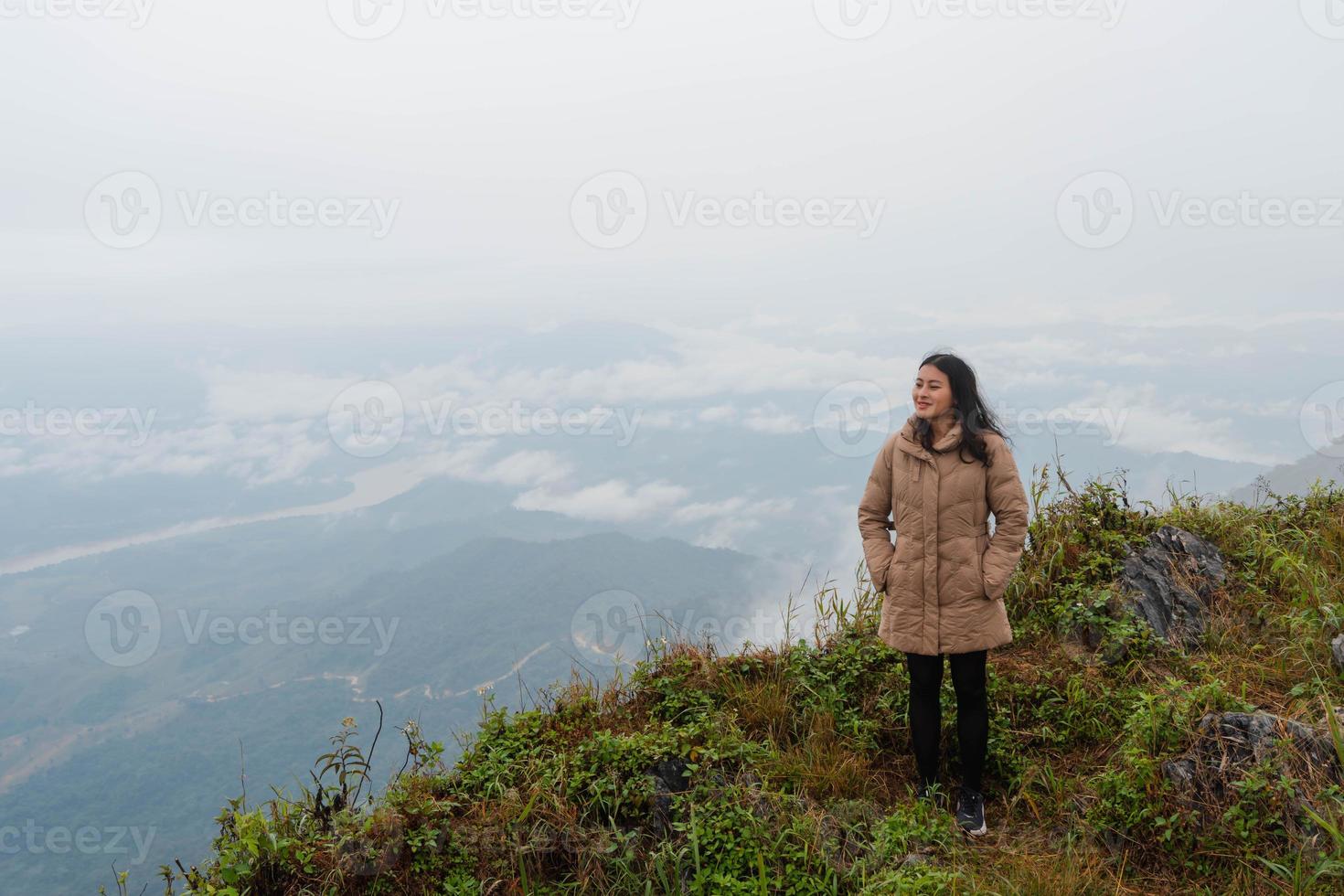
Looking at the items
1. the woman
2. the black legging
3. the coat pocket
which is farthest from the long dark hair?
the black legging

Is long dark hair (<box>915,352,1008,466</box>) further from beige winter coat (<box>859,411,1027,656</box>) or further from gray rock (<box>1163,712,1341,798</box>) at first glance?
gray rock (<box>1163,712,1341,798</box>)

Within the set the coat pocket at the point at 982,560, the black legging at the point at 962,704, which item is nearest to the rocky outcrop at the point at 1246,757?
the black legging at the point at 962,704

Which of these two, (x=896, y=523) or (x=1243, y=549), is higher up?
(x=896, y=523)

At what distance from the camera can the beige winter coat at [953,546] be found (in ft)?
11.3

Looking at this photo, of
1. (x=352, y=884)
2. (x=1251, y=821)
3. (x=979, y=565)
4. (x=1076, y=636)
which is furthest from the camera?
(x=1076, y=636)

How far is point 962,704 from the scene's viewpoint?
366cm

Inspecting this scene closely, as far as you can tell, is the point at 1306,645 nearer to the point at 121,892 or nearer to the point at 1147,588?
the point at 1147,588

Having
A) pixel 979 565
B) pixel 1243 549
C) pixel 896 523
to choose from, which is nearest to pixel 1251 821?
pixel 979 565

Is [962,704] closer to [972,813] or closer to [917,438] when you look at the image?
[972,813]

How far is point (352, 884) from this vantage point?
10.6ft

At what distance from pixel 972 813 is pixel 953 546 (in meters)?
1.32

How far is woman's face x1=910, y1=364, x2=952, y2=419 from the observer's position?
3537 millimetres

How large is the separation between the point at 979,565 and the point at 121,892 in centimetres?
403

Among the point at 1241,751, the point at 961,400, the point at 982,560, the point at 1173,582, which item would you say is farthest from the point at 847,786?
the point at 1173,582
